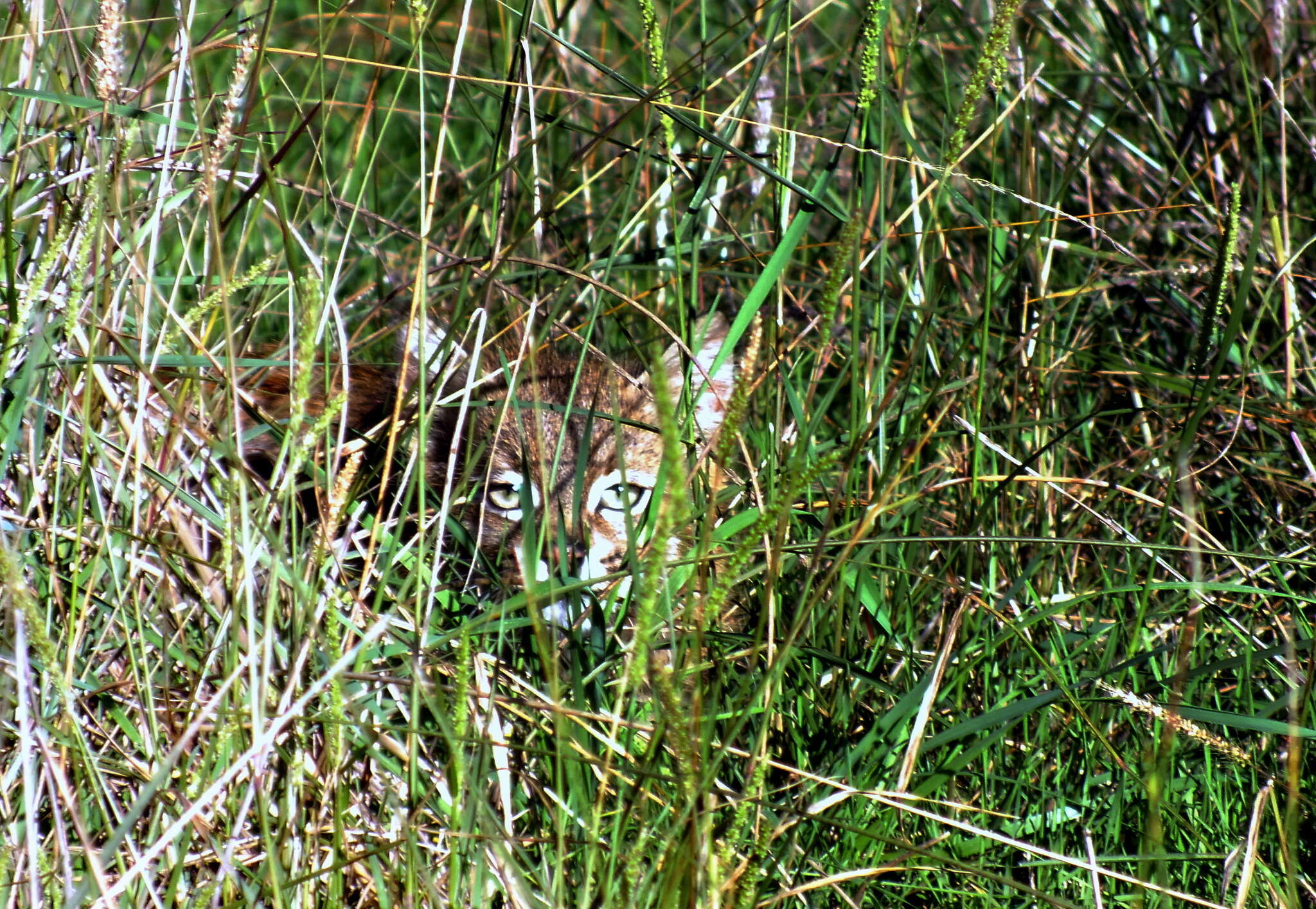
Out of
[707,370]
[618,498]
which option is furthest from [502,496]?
[707,370]

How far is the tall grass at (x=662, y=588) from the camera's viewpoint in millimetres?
1169

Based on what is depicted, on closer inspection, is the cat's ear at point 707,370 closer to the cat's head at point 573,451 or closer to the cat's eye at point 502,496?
the cat's head at point 573,451

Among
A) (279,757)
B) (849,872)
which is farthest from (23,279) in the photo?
(849,872)

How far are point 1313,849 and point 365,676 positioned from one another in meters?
1.20

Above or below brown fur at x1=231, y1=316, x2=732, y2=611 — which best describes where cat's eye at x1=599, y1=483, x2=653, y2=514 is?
below

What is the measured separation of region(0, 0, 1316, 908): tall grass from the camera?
1169 millimetres

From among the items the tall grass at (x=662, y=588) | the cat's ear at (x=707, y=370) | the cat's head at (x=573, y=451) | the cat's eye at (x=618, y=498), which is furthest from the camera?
the cat's eye at (x=618, y=498)

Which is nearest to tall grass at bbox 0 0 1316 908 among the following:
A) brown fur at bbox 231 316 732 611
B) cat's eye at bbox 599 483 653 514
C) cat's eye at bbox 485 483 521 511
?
brown fur at bbox 231 316 732 611

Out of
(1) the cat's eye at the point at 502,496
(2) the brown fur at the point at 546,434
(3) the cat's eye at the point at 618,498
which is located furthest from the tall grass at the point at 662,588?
(3) the cat's eye at the point at 618,498

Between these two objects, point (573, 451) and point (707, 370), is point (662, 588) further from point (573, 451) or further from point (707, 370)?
point (573, 451)

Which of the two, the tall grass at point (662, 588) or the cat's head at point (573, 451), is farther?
the cat's head at point (573, 451)

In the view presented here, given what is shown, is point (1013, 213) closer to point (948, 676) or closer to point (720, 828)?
point (948, 676)

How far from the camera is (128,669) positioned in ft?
5.13

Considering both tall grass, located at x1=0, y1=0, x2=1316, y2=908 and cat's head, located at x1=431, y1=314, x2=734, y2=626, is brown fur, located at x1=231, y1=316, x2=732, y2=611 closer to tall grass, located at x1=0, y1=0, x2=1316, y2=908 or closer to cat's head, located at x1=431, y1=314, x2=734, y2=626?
cat's head, located at x1=431, y1=314, x2=734, y2=626
